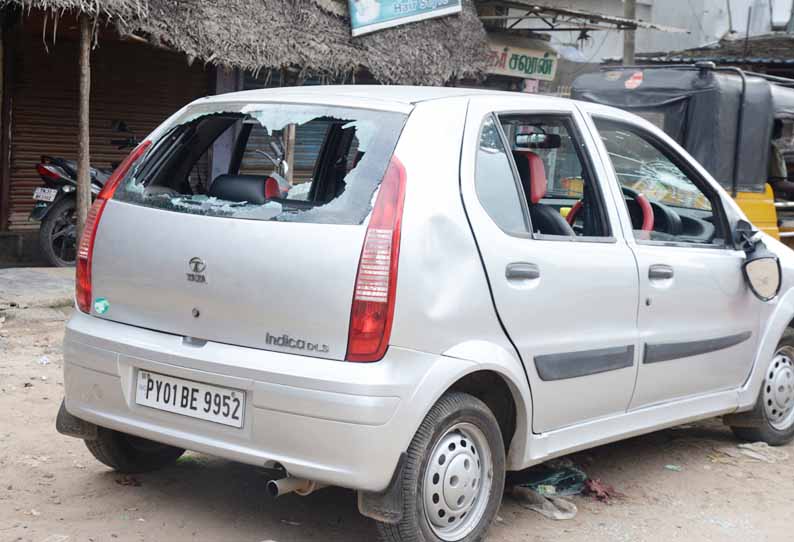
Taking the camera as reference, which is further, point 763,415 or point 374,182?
point 763,415

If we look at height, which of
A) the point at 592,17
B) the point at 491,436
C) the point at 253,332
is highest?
the point at 592,17

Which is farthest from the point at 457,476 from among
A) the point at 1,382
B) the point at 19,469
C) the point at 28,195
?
the point at 28,195

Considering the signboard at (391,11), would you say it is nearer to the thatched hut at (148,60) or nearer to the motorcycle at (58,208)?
the thatched hut at (148,60)

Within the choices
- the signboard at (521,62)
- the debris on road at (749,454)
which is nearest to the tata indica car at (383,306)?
the debris on road at (749,454)

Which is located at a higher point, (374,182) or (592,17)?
(592,17)

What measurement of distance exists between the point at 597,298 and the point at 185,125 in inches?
68.0

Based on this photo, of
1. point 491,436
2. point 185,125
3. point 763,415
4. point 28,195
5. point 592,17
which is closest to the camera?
point 491,436

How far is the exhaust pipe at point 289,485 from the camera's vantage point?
137 inches

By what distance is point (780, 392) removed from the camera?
18.3ft

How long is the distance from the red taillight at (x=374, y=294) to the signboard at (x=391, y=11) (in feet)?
30.5

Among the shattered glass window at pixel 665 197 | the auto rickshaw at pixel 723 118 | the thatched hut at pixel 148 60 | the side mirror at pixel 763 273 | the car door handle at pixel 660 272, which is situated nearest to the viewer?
the car door handle at pixel 660 272

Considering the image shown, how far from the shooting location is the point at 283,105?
3.95 m

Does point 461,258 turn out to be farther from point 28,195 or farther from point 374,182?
point 28,195

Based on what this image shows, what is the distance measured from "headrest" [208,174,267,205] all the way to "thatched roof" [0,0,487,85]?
18.2 ft
